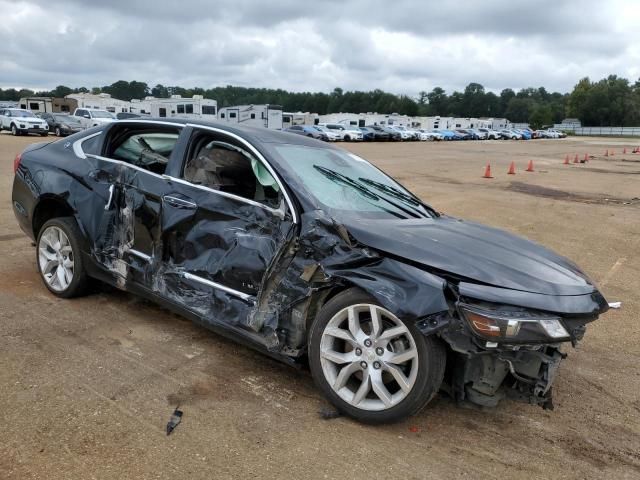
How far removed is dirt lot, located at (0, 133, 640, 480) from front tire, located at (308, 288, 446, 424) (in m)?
0.16

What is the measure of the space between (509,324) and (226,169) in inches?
87.5

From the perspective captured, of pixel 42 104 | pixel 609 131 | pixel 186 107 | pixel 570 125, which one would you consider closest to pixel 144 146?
pixel 186 107

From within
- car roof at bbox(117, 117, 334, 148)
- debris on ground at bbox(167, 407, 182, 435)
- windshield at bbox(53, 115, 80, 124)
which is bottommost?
debris on ground at bbox(167, 407, 182, 435)

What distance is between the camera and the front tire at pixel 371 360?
2867mm

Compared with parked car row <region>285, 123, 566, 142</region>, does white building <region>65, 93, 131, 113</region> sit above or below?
above

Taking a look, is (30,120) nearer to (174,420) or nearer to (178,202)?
(178,202)

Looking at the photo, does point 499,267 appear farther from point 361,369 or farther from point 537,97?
point 537,97

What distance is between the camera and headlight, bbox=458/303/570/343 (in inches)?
107

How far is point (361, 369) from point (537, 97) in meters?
191

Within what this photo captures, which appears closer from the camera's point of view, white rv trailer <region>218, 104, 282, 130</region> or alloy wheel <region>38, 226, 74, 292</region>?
alloy wheel <region>38, 226, 74, 292</region>

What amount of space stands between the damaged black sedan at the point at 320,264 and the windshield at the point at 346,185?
0.02 m

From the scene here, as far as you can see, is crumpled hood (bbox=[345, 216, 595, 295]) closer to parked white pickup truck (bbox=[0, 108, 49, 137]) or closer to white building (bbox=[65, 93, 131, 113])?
parked white pickup truck (bbox=[0, 108, 49, 137])

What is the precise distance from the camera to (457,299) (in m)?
2.78

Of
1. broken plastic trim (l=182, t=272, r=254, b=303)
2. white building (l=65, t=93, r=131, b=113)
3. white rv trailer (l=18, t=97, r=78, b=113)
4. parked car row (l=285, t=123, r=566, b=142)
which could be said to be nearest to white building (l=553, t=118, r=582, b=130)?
parked car row (l=285, t=123, r=566, b=142)
